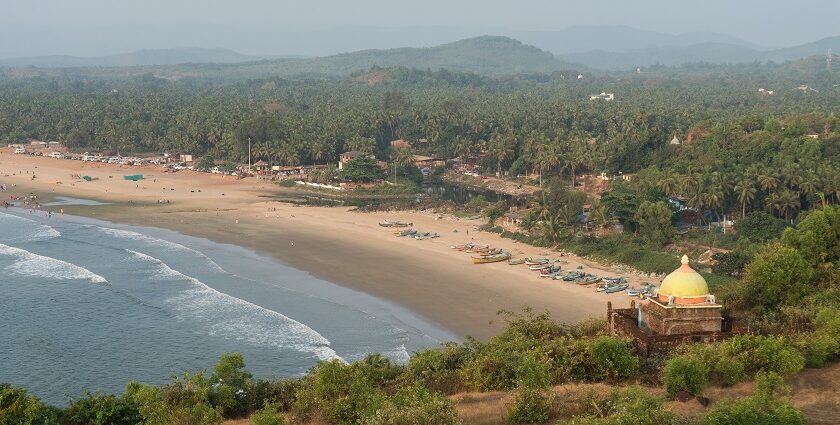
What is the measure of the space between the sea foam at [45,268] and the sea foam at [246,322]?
24.4 feet

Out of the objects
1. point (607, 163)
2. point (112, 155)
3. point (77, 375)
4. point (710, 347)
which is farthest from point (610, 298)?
point (112, 155)

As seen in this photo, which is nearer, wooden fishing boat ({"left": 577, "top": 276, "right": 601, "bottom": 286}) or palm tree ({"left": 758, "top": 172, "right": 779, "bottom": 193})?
wooden fishing boat ({"left": 577, "top": 276, "right": 601, "bottom": 286})

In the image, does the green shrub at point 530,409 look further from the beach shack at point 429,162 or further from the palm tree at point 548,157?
the beach shack at point 429,162

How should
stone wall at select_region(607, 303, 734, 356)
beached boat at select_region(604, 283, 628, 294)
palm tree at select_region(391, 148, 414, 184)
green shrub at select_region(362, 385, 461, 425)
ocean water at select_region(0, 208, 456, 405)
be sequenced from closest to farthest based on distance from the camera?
green shrub at select_region(362, 385, 461, 425), stone wall at select_region(607, 303, 734, 356), ocean water at select_region(0, 208, 456, 405), beached boat at select_region(604, 283, 628, 294), palm tree at select_region(391, 148, 414, 184)

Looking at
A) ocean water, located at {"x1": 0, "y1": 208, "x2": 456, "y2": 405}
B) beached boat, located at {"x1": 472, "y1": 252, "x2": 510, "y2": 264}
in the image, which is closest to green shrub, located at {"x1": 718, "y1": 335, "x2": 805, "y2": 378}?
ocean water, located at {"x1": 0, "y1": 208, "x2": 456, "y2": 405}

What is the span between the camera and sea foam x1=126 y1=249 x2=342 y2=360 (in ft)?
141

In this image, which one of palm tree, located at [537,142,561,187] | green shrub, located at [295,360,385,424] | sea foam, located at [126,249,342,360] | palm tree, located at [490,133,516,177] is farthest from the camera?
palm tree, located at [490,133,516,177]

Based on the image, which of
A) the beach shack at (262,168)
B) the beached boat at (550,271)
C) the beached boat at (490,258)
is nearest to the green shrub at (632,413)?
the beached boat at (550,271)

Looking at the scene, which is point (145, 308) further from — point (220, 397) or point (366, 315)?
point (220, 397)

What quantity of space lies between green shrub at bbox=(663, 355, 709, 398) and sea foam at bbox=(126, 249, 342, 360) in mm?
18780

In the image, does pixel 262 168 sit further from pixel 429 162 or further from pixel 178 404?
pixel 178 404

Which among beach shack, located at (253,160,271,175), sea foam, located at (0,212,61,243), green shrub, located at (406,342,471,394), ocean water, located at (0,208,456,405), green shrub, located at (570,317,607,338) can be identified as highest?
green shrub, located at (570,317,607,338)

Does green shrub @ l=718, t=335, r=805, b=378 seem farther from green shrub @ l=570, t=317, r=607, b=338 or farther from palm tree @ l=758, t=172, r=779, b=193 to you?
palm tree @ l=758, t=172, r=779, b=193

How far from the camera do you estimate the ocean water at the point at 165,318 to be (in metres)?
40.2
